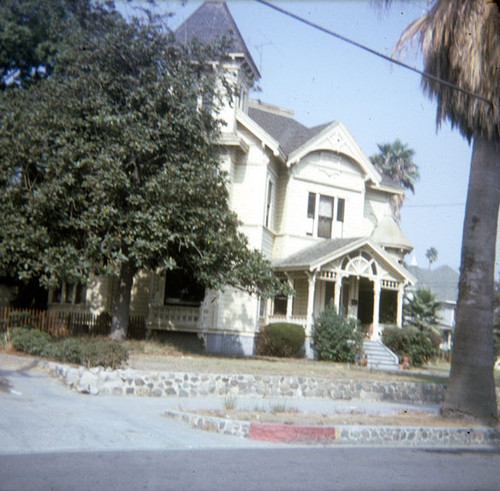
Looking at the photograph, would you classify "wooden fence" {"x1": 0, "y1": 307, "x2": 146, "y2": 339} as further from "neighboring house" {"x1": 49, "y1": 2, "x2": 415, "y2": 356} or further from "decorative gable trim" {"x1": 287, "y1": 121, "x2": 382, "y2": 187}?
"decorative gable trim" {"x1": 287, "y1": 121, "x2": 382, "y2": 187}

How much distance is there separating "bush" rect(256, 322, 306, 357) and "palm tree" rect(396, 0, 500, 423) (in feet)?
34.6

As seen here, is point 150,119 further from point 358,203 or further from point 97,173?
point 358,203

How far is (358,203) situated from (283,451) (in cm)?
1970

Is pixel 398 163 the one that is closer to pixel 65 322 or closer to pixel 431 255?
pixel 65 322

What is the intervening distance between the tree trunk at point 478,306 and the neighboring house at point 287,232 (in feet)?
36.1

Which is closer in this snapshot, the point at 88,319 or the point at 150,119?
the point at 150,119

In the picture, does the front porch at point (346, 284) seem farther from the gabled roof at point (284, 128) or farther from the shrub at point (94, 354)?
the shrub at point (94, 354)

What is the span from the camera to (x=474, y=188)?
41.5ft

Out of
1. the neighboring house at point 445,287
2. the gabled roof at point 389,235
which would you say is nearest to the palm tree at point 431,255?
the neighboring house at point 445,287

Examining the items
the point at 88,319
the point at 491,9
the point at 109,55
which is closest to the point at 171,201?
the point at 109,55

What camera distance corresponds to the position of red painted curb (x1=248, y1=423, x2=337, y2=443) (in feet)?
32.1

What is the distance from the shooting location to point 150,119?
1778 centimetres

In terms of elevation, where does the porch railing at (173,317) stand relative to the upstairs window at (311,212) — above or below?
below

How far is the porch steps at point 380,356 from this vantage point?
23.0 meters
